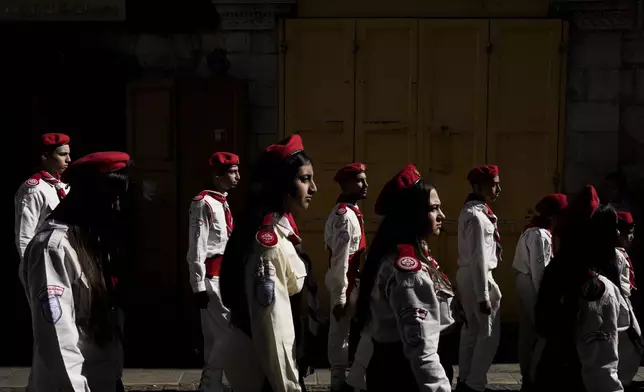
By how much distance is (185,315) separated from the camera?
944 cm

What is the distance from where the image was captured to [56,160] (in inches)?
289

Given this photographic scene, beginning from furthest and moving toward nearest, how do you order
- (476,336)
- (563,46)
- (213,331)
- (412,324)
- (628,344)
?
(563,46) < (476,336) < (213,331) < (628,344) < (412,324)

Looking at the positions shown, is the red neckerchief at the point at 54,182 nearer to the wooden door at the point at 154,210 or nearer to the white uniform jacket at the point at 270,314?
the wooden door at the point at 154,210

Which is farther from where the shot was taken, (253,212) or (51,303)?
(253,212)

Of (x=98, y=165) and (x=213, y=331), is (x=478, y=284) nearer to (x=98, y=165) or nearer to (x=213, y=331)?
(x=213, y=331)

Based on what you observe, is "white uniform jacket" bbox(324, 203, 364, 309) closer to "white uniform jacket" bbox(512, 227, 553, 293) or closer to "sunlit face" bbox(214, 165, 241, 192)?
"sunlit face" bbox(214, 165, 241, 192)

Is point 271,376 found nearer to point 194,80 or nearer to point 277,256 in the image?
point 277,256

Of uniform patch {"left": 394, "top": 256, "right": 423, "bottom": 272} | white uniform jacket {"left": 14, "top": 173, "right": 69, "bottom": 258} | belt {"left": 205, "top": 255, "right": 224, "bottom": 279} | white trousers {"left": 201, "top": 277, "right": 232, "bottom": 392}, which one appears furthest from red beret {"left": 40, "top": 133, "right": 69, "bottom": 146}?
uniform patch {"left": 394, "top": 256, "right": 423, "bottom": 272}

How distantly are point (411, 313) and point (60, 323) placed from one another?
142 cm

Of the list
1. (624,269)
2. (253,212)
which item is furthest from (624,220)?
(253,212)

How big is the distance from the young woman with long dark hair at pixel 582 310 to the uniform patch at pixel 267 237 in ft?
5.09

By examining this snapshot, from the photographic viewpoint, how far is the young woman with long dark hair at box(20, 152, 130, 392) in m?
3.37

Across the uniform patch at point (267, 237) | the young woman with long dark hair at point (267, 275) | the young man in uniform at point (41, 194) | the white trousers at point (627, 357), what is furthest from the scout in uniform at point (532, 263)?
the young man in uniform at point (41, 194)

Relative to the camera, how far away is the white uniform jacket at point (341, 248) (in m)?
7.02
